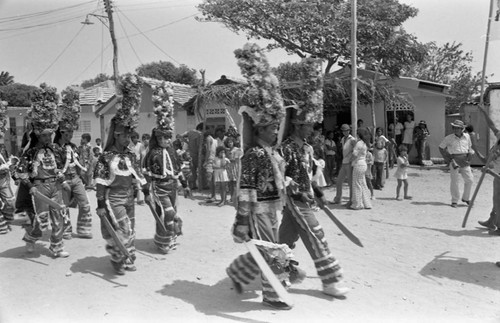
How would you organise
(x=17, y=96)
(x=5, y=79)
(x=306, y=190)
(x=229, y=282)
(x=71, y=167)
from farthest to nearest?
(x=5, y=79), (x=17, y=96), (x=71, y=167), (x=229, y=282), (x=306, y=190)

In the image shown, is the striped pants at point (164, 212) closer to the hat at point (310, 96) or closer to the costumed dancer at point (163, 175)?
the costumed dancer at point (163, 175)

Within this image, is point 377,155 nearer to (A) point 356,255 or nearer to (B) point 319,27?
(B) point 319,27

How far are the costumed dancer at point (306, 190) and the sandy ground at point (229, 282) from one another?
1.12 ft

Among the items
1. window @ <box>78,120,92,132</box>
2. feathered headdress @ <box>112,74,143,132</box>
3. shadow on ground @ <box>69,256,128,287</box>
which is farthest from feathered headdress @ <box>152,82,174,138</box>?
window @ <box>78,120,92,132</box>

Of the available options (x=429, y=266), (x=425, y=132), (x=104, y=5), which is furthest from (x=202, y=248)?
(x=104, y=5)

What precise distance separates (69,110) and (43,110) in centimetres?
82

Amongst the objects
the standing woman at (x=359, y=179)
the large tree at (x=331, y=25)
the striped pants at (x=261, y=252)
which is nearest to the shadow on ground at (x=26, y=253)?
the striped pants at (x=261, y=252)

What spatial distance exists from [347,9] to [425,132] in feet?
18.3

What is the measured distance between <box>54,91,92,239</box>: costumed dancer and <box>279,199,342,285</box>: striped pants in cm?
403

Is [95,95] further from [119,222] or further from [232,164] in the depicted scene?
[119,222]

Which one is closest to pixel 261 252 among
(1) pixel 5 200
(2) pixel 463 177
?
(1) pixel 5 200

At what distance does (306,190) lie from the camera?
5059 mm

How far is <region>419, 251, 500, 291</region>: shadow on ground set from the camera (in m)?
5.76

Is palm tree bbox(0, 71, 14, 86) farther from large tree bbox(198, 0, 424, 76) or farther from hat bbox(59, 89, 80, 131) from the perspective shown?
hat bbox(59, 89, 80, 131)
